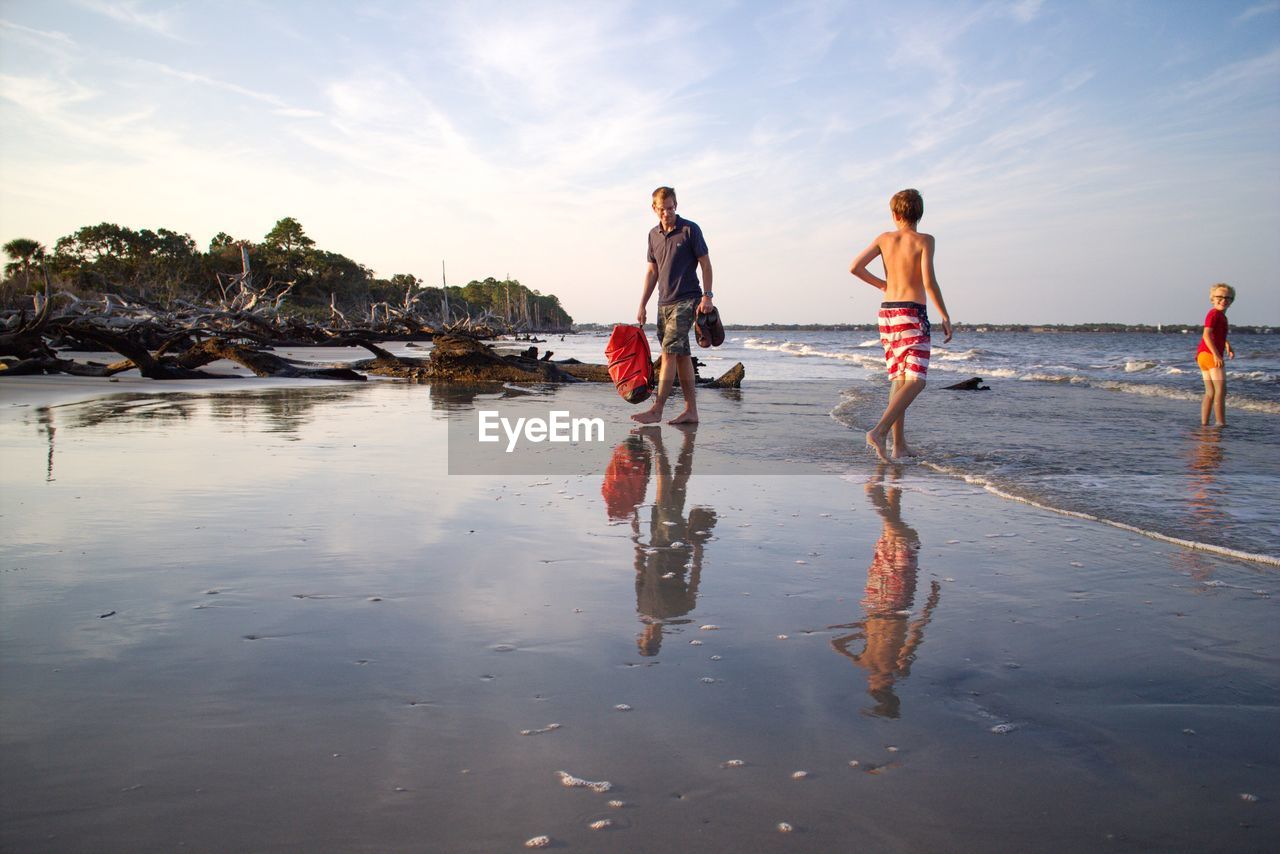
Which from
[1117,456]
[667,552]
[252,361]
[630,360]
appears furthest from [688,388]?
[252,361]

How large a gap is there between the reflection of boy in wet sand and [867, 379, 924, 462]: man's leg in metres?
1.56

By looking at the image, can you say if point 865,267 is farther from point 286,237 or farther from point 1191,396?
point 286,237

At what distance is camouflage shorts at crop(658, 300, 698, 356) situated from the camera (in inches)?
Result: 285

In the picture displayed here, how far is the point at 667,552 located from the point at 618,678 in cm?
121

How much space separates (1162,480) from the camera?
16.1 ft

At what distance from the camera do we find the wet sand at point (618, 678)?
4.48 ft

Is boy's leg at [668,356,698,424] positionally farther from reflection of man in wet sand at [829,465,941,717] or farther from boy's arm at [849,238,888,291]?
reflection of man in wet sand at [829,465,941,717]

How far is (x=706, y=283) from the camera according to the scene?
739cm

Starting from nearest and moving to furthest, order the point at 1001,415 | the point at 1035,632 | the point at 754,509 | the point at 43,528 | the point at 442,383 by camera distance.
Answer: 1. the point at 1035,632
2. the point at 43,528
3. the point at 754,509
4. the point at 1001,415
5. the point at 442,383

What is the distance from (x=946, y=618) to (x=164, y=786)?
Result: 1978mm

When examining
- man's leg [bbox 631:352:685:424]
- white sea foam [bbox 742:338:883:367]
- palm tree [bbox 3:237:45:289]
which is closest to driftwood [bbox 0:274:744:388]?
man's leg [bbox 631:352:685:424]

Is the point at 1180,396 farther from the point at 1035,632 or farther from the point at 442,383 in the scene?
the point at 1035,632

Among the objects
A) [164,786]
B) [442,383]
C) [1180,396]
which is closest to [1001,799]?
[164,786]

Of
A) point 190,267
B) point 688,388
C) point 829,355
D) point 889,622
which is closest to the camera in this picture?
point 889,622
